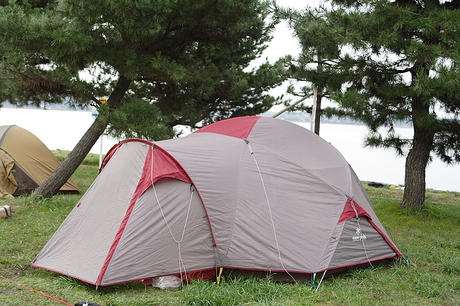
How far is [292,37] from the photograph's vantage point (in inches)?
360

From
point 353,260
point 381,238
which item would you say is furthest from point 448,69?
point 353,260

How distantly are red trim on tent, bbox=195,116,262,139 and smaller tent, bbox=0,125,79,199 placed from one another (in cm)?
538

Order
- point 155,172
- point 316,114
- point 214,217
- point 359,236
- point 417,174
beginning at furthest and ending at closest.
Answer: point 316,114 → point 417,174 → point 359,236 → point 214,217 → point 155,172

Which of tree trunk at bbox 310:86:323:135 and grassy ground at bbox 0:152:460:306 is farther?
tree trunk at bbox 310:86:323:135

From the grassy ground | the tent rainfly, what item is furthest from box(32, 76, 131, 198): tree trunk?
the tent rainfly

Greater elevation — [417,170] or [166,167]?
[417,170]

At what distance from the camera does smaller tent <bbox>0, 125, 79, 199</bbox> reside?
10.2m

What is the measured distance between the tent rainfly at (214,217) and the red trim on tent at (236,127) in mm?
93

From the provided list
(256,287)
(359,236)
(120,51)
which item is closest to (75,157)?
(120,51)

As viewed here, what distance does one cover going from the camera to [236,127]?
6.34 metres

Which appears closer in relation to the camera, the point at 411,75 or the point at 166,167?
the point at 166,167

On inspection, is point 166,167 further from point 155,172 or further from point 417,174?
point 417,174

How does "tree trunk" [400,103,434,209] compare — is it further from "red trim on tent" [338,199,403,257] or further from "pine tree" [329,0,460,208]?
"red trim on tent" [338,199,403,257]

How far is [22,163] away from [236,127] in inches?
239
